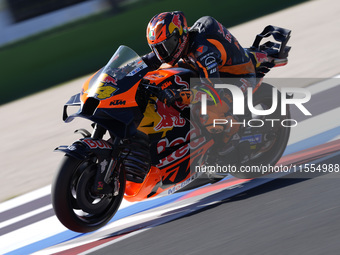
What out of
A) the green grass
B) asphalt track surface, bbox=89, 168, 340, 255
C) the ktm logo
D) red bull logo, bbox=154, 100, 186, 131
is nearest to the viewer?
asphalt track surface, bbox=89, 168, 340, 255

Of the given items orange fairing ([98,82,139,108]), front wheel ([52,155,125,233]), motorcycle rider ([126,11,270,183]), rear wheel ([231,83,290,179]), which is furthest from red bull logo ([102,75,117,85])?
rear wheel ([231,83,290,179])

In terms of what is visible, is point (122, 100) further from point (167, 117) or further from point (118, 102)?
point (167, 117)

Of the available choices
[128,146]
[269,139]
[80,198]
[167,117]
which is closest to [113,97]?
[128,146]

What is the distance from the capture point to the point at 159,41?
4.74m

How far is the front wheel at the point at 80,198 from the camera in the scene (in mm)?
4434

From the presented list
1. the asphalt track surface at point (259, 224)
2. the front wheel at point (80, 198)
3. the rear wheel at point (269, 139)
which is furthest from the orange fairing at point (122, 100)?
the rear wheel at point (269, 139)

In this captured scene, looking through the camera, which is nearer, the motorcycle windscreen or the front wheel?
the front wheel

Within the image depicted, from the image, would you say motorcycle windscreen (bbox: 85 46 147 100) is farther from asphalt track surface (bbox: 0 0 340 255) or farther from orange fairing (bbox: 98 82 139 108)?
asphalt track surface (bbox: 0 0 340 255)

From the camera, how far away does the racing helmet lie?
15.5 feet

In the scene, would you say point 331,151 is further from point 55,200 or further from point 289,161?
point 55,200

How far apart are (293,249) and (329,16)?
963 centimetres

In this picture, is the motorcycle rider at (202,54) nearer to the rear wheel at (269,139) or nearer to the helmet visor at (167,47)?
the helmet visor at (167,47)

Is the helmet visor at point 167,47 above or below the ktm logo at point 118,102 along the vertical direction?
above

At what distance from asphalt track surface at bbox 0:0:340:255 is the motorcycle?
303 mm
